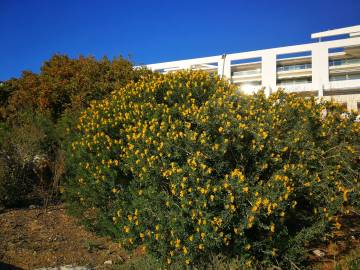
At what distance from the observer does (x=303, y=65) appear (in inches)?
1506

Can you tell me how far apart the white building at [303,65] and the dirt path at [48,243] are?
24.8 m

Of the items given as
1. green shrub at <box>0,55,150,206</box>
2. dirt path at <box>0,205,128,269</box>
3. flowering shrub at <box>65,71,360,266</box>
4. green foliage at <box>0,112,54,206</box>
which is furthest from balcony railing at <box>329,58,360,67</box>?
dirt path at <box>0,205,128,269</box>

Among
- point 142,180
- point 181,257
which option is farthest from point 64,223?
point 181,257

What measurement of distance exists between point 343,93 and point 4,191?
2760 centimetres

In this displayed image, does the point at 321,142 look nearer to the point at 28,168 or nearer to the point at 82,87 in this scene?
the point at 28,168

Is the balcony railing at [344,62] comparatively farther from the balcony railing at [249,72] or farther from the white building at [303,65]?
the balcony railing at [249,72]

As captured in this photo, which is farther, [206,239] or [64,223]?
[64,223]

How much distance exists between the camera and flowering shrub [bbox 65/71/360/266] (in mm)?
3312

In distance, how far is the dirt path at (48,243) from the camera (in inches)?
162

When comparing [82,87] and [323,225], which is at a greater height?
[82,87]

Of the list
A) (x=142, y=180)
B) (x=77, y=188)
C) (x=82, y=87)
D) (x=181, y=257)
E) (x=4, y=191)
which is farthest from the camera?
(x=82, y=87)

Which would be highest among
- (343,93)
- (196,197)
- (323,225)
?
(343,93)

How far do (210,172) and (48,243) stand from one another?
2782 millimetres

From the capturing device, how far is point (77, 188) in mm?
4770
